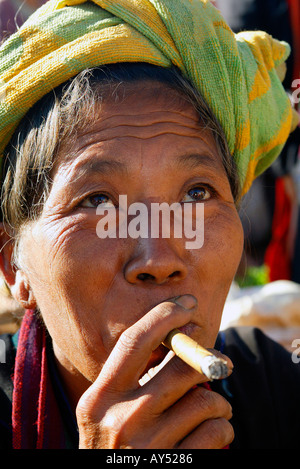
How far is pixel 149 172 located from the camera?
6.38 feet

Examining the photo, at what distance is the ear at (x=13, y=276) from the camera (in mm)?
2354

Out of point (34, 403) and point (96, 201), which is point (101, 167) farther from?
point (34, 403)

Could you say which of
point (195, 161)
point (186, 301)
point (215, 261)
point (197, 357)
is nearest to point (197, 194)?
point (195, 161)

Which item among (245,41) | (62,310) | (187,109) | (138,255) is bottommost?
(62,310)

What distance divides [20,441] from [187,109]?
156 cm

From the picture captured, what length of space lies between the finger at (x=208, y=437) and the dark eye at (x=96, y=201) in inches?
33.5

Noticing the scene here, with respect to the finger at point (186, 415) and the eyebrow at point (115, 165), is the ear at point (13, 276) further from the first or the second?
the finger at point (186, 415)

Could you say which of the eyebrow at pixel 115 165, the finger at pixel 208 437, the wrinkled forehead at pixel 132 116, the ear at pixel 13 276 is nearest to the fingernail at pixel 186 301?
the finger at pixel 208 437

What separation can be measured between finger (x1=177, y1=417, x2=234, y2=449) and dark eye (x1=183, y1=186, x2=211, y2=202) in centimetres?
86

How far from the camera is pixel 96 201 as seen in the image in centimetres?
203

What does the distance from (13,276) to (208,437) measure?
4.05 feet

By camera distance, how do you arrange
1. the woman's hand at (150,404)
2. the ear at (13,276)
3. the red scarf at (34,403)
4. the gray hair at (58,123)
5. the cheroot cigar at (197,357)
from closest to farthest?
1. the cheroot cigar at (197,357)
2. the woman's hand at (150,404)
3. the gray hair at (58,123)
4. the red scarf at (34,403)
5. the ear at (13,276)
